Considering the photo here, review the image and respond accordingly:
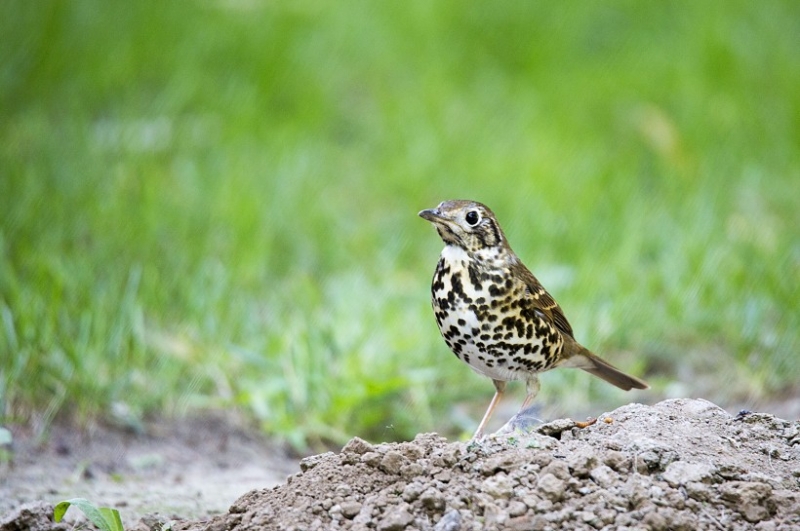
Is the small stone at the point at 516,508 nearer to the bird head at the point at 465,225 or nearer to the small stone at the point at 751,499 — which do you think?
the small stone at the point at 751,499

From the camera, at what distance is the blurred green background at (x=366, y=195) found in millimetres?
5180

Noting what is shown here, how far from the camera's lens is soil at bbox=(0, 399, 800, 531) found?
2822mm

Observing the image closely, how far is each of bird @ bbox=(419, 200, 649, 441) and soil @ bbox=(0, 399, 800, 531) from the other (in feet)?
1.44

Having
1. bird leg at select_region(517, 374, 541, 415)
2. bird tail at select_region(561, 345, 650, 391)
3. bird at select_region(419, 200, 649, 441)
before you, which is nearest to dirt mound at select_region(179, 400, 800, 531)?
bird at select_region(419, 200, 649, 441)

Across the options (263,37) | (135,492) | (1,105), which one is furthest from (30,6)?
Result: (135,492)

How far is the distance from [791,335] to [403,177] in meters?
3.07

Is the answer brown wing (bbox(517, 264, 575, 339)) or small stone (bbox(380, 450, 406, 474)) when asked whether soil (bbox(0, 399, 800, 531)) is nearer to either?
small stone (bbox(380, 450, 406, 474))

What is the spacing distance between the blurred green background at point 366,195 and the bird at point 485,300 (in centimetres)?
125

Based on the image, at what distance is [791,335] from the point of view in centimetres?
563

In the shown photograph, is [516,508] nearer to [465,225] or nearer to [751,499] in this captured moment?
[751,499]

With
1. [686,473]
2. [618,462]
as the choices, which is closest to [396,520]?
[618,462]

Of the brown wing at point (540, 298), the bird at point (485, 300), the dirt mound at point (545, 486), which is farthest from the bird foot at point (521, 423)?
the brown wing at point (540, 298)

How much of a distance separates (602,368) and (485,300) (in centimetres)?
104

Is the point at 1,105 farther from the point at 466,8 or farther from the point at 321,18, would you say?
the point at 466,8
